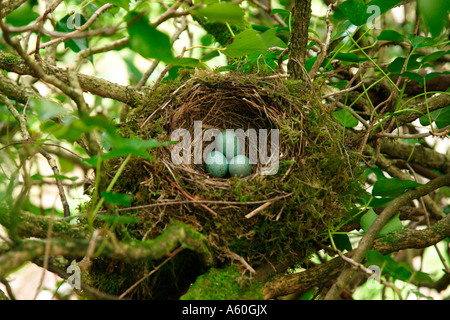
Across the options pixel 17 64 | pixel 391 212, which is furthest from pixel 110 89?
pixel 391 212

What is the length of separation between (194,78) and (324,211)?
806 mm

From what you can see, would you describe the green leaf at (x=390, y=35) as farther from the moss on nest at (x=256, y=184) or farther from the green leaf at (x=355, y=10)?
the moss on nest at (x=256, y=184)

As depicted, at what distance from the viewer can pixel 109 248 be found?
1.00 m

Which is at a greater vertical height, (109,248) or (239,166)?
(239,166)

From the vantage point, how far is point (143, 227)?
4.64ft

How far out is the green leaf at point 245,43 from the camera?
1.62 m

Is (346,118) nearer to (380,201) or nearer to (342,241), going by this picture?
(380,201)

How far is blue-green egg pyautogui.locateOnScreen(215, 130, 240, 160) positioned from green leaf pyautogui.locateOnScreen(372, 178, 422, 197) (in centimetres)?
70

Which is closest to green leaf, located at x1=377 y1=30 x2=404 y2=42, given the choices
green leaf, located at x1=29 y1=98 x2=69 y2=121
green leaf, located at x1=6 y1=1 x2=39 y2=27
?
green leaf, located at x1=29 y1=98 x2=69 y2=121

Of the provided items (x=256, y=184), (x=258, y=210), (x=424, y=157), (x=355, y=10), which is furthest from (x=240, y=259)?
(x=424, y=157)

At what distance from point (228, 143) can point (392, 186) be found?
789 millimetres

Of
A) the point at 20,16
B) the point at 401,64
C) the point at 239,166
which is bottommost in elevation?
→ the point at 239,166

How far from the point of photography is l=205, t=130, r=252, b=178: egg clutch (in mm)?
1963
